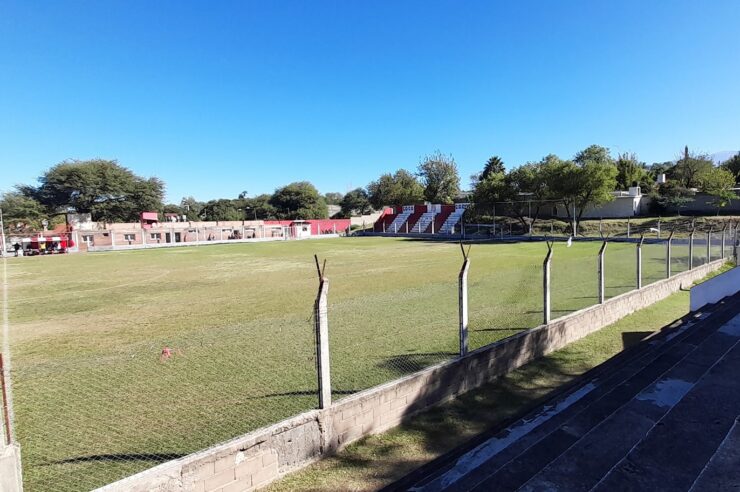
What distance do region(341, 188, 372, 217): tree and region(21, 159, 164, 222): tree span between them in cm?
4277

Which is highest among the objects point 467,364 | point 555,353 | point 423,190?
point 423,190

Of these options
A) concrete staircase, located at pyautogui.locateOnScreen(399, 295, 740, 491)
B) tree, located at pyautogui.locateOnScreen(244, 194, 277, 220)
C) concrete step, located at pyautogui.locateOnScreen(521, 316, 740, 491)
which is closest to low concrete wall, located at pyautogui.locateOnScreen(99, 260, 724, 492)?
concrete staircase, located at pyautogui.locateOnScreen(399, 295, 740, 491)

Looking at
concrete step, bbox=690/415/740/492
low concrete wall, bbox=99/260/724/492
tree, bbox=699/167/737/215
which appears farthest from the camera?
tree, bbox=699/167/737/215

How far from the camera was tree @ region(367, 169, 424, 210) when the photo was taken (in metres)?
78.8

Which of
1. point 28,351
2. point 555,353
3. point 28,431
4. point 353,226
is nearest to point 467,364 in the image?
point 555,353

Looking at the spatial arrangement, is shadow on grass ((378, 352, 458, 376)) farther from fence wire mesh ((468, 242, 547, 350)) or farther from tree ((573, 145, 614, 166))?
tree ((573, 145, 614, 166))

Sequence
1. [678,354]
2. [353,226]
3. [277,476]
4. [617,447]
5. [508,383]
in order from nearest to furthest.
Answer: [277,476], [617,447], [508,383], [678,354], [353,226]

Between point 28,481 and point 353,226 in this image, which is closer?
point 28,481

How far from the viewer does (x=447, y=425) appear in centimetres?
446

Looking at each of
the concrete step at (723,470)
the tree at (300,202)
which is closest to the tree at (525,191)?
the concrete step at (723,470)

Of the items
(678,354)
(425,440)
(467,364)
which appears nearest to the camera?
(425,440)

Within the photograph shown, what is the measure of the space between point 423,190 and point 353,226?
16306 mm

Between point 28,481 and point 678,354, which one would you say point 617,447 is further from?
point 28,481

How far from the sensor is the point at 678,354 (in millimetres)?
6355
